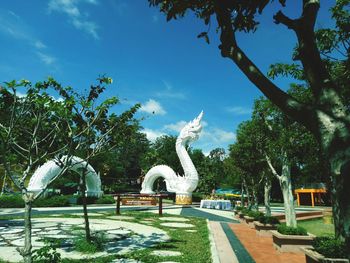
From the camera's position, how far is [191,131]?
31406 millimetres

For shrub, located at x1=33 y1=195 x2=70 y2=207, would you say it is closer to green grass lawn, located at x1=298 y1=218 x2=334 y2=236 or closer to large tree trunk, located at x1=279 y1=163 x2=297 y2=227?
green grass lawn, located at x1=298 y1=218 x2=334 y2=236

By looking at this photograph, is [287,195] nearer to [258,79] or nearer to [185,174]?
[258,79]

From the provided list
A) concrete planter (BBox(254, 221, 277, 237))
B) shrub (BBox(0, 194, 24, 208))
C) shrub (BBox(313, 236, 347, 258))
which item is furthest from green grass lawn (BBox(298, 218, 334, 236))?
shrub (BBox(0, 194, 24, 208))

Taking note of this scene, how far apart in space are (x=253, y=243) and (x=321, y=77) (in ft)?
25.2

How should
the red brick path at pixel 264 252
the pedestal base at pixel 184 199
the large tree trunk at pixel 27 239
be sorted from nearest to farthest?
the large tree trunk at pixel 27 239
the red brick path at pixel 264 252
the pedestal base at pixel 184 199

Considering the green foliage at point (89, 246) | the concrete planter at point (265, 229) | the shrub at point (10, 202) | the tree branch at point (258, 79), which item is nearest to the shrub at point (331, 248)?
the tree branch at point (258, 79)

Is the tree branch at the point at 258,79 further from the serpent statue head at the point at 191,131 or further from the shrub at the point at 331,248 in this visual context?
the serpent statue head at the point at 191,131

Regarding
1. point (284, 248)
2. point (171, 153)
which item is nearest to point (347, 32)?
point (284, 248)

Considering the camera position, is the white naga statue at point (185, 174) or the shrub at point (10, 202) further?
the white naga statue at point (185, 174)

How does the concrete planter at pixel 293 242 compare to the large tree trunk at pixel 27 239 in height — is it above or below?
below

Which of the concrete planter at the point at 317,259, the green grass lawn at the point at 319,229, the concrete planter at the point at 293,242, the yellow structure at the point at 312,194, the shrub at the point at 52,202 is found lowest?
the green grass lawn at the point at 319,229

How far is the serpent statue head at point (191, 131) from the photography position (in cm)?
3136

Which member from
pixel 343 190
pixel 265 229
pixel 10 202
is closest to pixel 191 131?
pixel 10 202

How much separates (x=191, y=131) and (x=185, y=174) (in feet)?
14.6
